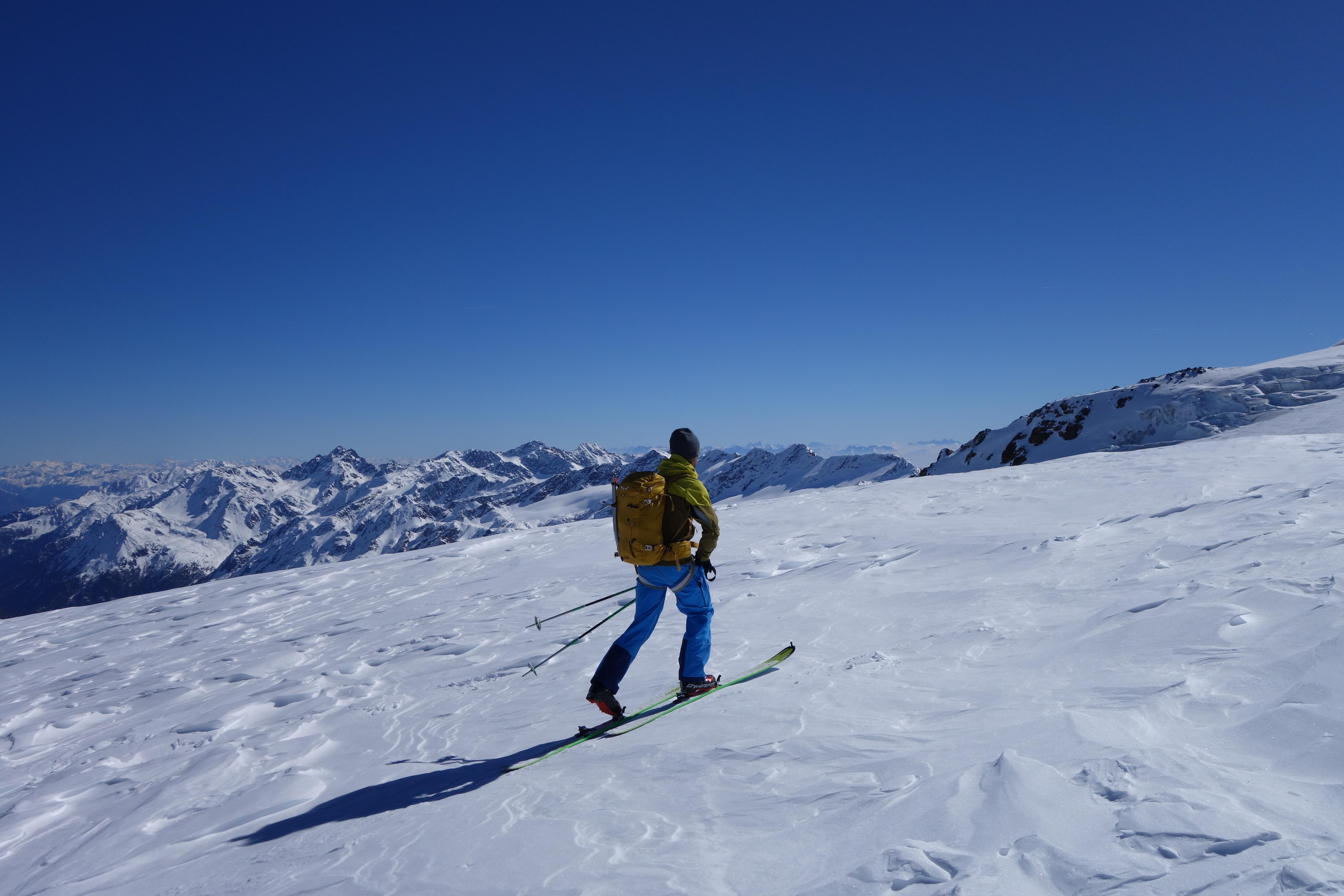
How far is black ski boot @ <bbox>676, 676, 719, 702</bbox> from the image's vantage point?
546 cm

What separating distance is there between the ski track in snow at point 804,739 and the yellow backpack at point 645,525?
1.37m

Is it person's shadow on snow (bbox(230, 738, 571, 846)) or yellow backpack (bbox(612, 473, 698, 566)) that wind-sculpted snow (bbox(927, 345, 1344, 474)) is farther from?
person's shadow on snow (bbox(230, 738, 571, 846))

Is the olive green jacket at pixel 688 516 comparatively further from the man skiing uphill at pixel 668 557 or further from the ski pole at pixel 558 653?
the ski pole at pixel 558 653

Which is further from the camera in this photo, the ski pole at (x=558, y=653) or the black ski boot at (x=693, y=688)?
the ski pole at (x=558, y=653)

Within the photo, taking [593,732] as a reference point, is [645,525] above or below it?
above

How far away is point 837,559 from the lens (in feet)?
33.6

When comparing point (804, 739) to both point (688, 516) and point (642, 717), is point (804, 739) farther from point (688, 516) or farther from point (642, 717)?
point (688, 516)

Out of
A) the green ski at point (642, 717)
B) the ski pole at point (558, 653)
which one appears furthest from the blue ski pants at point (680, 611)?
the ski pole at point (558, 653)

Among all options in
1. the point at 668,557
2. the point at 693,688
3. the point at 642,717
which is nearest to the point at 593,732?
the point at 642,717

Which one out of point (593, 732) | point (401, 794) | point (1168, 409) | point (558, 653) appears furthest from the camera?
point (1168, 409)

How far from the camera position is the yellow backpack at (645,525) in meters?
5.21

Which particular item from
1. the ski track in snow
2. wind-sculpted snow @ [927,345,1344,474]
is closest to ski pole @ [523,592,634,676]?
the ski track in snow

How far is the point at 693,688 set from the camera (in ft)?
17.9

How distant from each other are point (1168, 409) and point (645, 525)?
43140 mm
